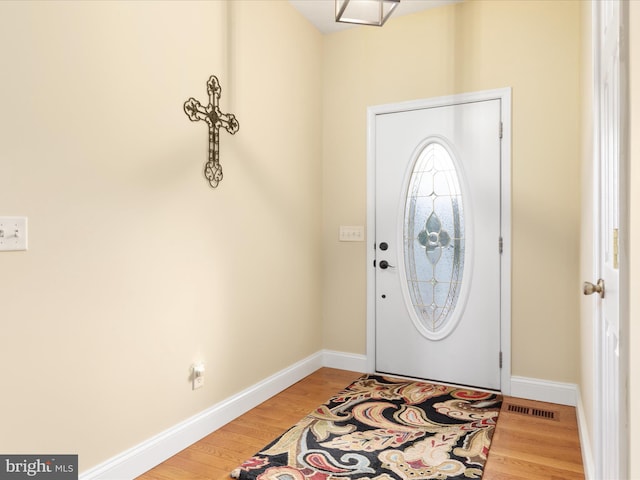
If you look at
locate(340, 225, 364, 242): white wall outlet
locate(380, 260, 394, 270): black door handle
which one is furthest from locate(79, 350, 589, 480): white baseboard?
locate(340, 225, 364, 242): white wall outlet

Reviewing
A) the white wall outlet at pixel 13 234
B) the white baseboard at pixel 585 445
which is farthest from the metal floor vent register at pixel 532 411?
the white wall outlet at pixel 13 234

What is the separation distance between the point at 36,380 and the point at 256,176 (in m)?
1.75

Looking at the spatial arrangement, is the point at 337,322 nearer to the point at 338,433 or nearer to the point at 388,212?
the point at 388,212

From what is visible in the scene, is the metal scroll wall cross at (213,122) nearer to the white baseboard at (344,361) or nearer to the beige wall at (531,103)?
the beige wall at (531,103)

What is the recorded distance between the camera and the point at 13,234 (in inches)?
62.8

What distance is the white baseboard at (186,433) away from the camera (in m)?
1.97

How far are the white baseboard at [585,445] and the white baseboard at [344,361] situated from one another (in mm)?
1564

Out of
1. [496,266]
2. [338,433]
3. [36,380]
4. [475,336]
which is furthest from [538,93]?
[36,380]

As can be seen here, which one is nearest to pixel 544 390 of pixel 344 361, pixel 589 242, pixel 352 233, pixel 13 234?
pixel 589 242

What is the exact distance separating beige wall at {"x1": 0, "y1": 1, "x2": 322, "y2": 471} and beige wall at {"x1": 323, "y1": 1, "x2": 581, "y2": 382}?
3.58 ft

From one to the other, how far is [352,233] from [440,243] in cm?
74

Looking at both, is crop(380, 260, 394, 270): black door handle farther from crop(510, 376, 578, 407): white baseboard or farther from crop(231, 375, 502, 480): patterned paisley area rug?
crop(510, 376, 578, 407): white baseboard

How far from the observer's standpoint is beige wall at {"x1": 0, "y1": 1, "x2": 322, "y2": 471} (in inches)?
64.8

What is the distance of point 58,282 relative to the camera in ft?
5.73
